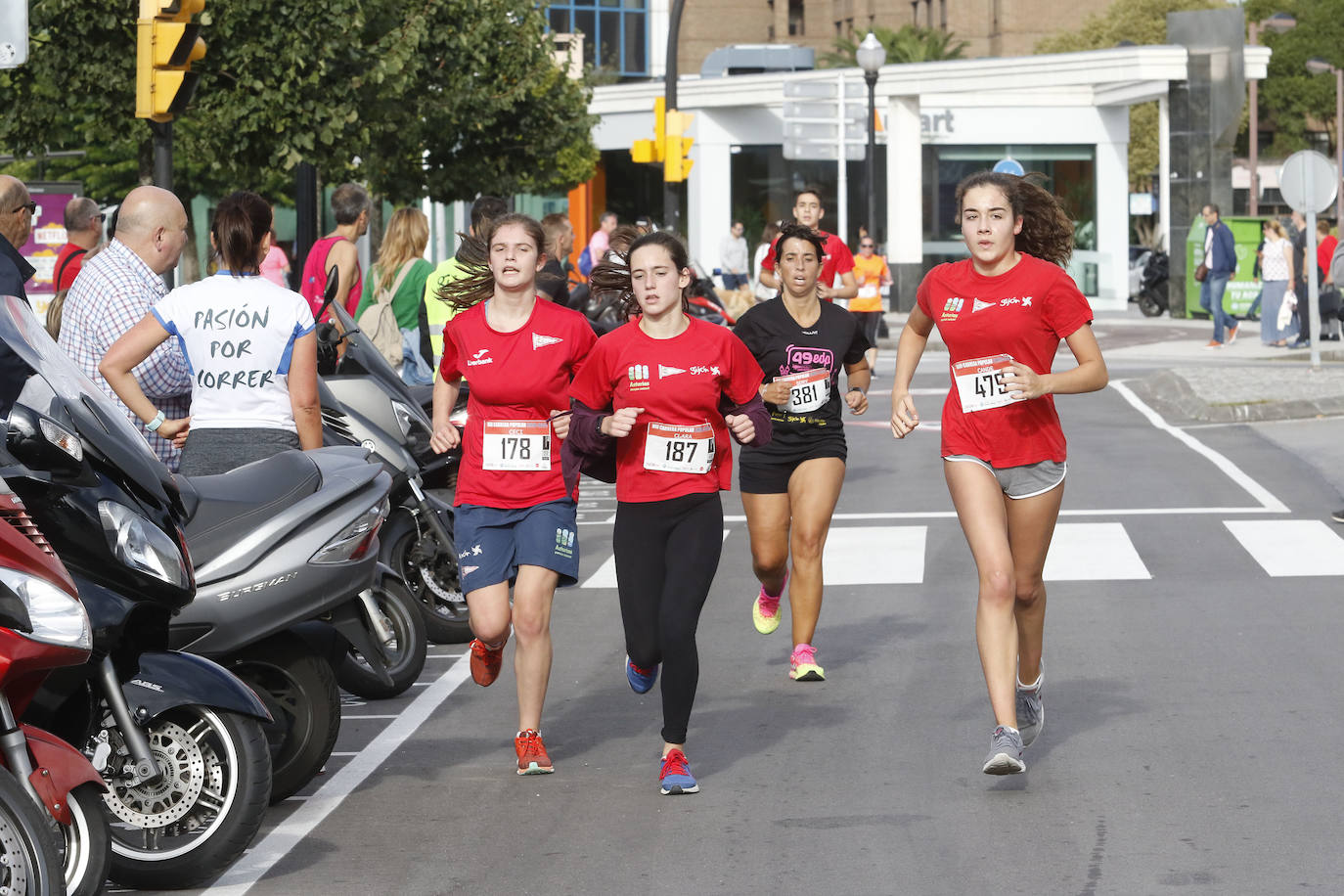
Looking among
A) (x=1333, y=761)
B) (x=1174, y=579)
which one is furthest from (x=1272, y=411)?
(x=1333, y=761)

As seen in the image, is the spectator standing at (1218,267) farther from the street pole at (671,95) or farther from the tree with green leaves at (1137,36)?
the tree with green leaves at (1137,36)

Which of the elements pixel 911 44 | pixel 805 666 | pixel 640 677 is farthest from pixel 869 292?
pixel 911 44

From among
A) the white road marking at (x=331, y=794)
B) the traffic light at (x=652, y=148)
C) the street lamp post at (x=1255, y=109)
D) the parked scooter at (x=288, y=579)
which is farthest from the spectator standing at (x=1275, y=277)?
the parked scooter at (x=288, y=579)

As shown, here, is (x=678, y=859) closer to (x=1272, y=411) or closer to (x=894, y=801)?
(x=894, y=801)

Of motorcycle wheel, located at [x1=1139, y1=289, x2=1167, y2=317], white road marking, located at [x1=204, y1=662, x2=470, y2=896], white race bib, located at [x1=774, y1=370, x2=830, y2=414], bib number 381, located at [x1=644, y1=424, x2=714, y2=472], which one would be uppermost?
motorcycle wheel, located at [x1=1139, y1=289, x2=1167, y2=317]

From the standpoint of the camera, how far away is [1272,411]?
19.6 metres

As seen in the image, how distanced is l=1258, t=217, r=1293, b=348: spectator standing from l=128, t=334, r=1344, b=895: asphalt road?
17967mm

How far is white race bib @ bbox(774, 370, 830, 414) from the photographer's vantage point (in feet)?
27.9

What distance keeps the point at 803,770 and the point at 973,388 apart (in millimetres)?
1355

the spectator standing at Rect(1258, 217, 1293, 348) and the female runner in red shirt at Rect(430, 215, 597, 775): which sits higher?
the spectator standing at Rect(1258, 217, 1293, 348)

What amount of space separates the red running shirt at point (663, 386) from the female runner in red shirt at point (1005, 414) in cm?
57

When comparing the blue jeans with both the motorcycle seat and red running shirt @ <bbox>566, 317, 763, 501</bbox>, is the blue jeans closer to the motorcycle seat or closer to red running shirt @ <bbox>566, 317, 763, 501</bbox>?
red running shirt @ <bbox>566, 317, 763, 501</bbox>

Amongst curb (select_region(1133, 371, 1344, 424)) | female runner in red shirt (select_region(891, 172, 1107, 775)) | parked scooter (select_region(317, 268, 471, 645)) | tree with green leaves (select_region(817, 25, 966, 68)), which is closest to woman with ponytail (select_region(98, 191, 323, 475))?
parked scooter (select_region(317, 268, 471, 645))

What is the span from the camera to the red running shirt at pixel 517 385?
7027 mm
